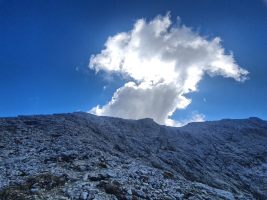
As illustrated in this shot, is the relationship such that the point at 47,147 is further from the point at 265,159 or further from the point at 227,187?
the point at 265,159

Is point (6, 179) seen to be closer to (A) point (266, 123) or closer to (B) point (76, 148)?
(B) point (76, 148)

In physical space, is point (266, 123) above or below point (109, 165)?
above

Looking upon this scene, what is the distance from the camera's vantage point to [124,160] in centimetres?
4619

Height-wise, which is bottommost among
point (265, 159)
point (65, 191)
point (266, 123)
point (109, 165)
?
point (65, 191)

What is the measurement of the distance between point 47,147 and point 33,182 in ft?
41.3

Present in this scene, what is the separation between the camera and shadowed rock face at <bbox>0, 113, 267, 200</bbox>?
1345 inches

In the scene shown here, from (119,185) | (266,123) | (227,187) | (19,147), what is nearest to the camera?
(119,185)

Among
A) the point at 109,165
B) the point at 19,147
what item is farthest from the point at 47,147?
the point at 109,165

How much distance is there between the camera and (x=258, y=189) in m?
59.2

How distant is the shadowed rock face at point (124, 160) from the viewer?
34156mm

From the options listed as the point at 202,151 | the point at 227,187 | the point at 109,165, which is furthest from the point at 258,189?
the point at 109,165

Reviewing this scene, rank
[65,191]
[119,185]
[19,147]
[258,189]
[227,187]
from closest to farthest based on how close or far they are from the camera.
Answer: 1. [65,191]
2. [119,185]
3. [19,147]
4. [227,187]
5. [258,189]

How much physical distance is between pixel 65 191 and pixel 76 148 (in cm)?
1512

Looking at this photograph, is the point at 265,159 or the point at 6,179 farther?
the point at 265,159
